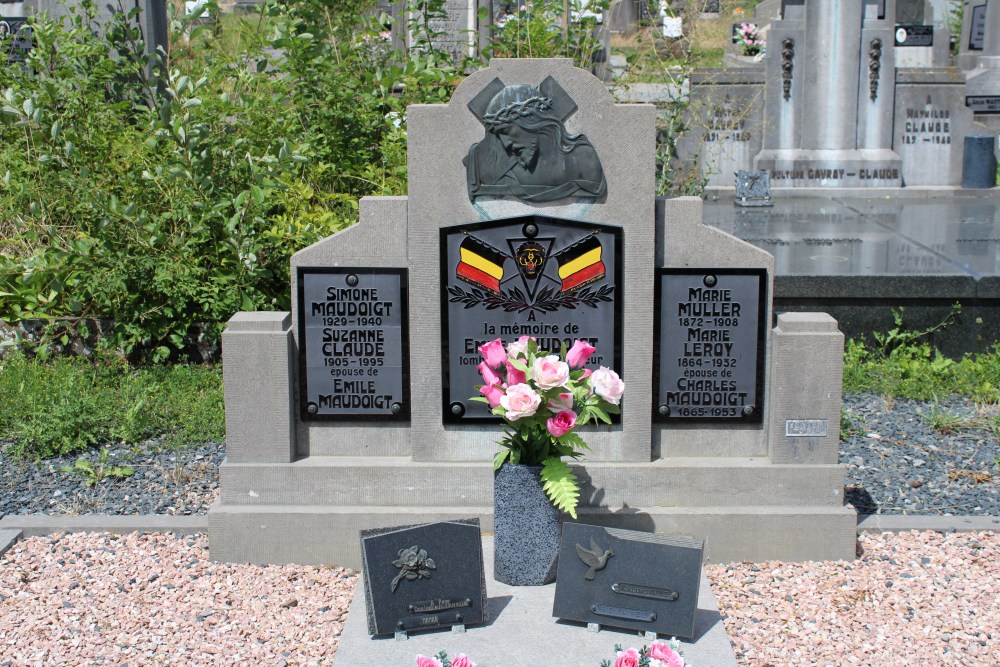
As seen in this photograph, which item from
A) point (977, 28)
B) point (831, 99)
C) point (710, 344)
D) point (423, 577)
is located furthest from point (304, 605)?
point (977, 28)

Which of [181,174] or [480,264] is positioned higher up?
[181,174]

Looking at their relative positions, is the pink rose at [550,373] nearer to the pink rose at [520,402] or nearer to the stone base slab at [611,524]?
the pink rose at [520,402]

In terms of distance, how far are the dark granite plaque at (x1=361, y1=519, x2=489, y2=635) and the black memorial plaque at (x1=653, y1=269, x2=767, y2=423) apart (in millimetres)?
1416

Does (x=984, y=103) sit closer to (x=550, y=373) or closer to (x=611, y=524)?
(x=611, y=524)

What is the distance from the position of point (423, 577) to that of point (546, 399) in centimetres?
83

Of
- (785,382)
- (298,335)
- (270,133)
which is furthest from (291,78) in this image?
(785,382)

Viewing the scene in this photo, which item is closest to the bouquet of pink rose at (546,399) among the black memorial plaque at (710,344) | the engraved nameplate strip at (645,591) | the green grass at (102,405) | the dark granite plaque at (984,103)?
the engraved nameplate strip at (645,591)

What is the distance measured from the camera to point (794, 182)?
50.0 ft

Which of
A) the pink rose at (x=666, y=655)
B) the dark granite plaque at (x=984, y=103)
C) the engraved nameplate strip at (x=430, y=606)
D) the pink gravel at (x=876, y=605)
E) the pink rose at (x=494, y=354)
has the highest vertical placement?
the dark granite plaque at (x=984, y=103)

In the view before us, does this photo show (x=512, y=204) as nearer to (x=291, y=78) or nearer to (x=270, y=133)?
(x=270, y=133)

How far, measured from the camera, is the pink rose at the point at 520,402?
4273mm

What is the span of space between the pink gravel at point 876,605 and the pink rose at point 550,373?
1.23m

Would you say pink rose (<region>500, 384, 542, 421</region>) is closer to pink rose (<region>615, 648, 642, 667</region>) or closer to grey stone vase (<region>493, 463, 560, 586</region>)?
grey stone vase (<region>493, 463, 560, 586</region>)

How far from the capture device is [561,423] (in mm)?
4352
